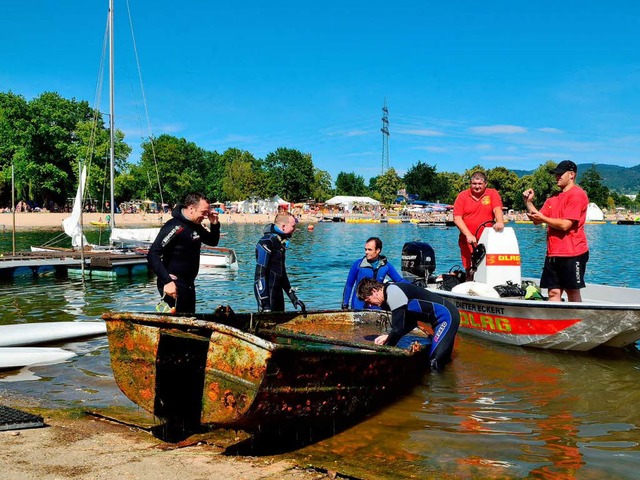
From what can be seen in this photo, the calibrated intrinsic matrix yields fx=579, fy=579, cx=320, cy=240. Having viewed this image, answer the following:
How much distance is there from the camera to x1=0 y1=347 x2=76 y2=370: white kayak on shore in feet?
26.8

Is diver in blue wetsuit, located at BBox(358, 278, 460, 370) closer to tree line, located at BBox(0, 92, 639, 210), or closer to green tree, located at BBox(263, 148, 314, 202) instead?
tree line, located at BBox(0, 92, 639, 210)

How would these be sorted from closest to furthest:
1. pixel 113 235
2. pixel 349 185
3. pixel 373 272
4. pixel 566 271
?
pixel 566 271, pixel 373 272, pixel 113 235, pixel 349 185

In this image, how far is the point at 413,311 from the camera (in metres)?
7.12

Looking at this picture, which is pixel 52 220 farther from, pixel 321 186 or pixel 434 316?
pixel 321 186

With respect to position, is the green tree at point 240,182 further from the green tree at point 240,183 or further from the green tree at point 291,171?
the green tree at point 291,171

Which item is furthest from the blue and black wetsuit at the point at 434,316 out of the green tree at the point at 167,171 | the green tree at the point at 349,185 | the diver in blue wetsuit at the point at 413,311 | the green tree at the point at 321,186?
the green tree at the point at 349,185

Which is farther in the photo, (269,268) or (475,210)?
(475,210)

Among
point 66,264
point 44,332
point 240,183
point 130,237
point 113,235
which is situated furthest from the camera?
point 240,183

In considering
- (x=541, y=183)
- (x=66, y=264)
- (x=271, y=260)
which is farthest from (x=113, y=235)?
(x=541, y=183)

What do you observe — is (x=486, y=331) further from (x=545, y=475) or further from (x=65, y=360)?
(x=65, y=360)

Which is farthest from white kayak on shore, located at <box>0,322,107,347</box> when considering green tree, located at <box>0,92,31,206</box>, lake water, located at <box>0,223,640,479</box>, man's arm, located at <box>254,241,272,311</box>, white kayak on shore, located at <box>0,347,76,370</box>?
green tree, located at <box>0,92,31,206</box>

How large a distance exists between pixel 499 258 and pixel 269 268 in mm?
4714

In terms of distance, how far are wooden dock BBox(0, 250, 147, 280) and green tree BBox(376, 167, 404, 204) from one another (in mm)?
117324

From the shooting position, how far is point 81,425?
561 centimetres
